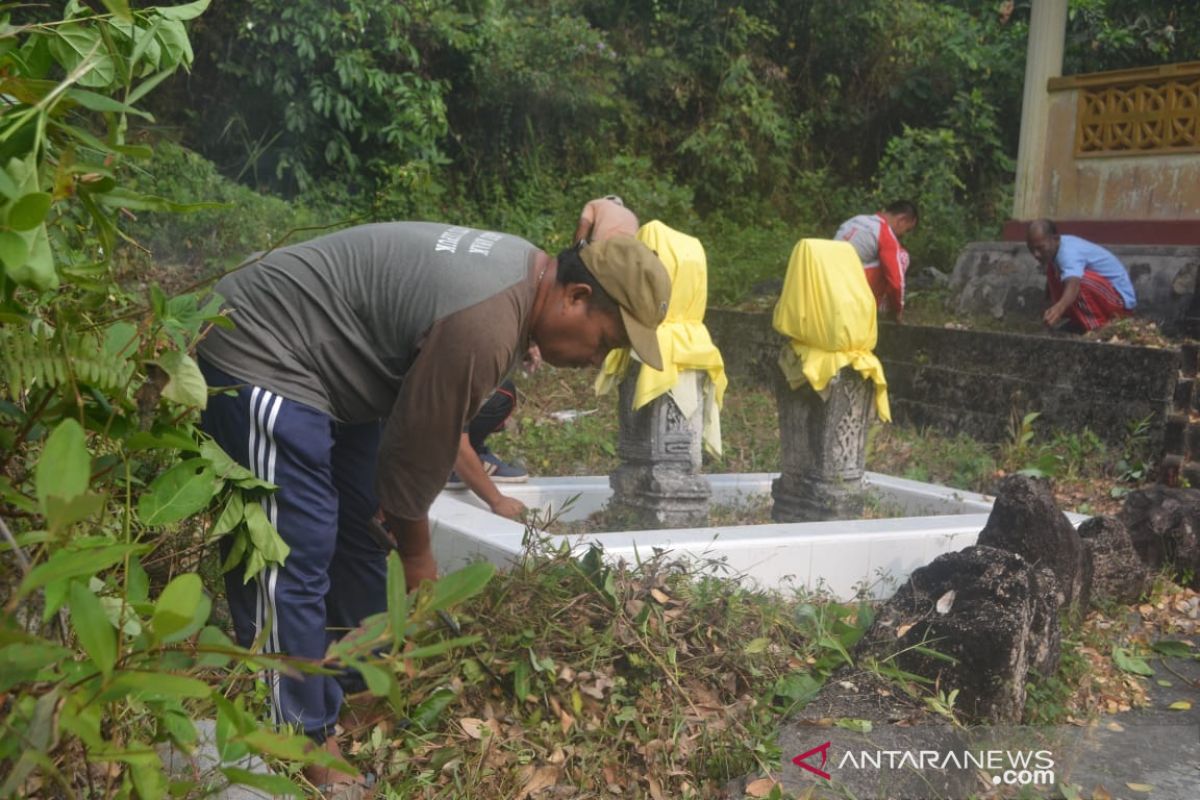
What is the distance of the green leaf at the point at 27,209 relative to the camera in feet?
3.68

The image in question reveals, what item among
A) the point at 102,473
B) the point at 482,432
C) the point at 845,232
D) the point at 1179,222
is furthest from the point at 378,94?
the point at 102,473

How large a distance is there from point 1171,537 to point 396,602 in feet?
17.2

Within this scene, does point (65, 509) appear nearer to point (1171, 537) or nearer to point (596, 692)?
point (596, 692)

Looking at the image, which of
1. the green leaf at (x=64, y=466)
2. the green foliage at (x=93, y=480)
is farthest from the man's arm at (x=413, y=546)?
the green leaf at (x=64, y=466)

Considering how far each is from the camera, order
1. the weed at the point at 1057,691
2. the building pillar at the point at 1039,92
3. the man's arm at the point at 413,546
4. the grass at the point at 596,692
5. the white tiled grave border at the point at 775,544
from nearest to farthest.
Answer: the man's arm at the point at 413,546 → the grass at the point at 596,692 → the weed at the point at 1057,691 → the white tiled grave border at the point at 775,544 → the building pillar at the point at 1039,92

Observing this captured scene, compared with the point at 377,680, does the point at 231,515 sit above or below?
below

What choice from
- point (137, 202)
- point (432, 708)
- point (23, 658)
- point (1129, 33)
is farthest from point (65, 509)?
Result: point (1129, 33)

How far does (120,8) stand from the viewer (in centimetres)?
142

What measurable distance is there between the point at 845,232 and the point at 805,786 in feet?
21.1

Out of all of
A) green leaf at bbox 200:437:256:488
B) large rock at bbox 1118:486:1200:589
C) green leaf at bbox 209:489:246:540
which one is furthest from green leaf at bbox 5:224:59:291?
large rock at bbox 1118:486:1200:589

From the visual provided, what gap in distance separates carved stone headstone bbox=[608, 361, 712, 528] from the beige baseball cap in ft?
7.65

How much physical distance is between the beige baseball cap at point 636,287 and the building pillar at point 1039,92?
857 cm

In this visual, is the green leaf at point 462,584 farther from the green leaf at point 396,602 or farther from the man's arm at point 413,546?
the man's arm at point 413,546

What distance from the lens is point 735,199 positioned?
46.1 ft
